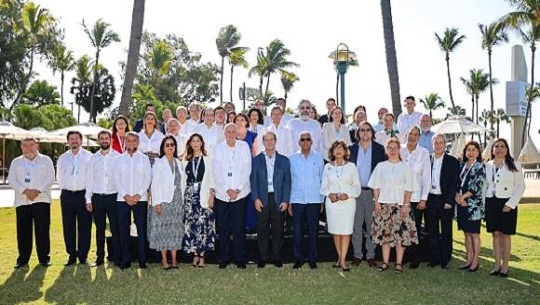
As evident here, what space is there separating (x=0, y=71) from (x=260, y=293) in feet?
129

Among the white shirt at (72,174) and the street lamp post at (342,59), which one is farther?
the street lamp post at (342,59)

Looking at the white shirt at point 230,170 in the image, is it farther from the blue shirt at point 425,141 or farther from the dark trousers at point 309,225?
the blue shirt at point 425,141

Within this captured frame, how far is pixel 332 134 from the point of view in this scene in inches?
381

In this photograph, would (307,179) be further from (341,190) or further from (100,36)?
(100,36)

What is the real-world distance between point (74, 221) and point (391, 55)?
8.49 meters

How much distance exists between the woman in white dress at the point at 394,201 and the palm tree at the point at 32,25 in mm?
36461

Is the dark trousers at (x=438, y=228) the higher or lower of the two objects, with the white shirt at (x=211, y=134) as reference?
lower

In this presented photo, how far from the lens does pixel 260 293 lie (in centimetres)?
696

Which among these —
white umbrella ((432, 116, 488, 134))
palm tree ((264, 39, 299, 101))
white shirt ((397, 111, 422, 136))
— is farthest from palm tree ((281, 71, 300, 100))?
white shirt ((397, 111, 422, 136))

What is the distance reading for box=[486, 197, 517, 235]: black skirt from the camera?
25.8ft

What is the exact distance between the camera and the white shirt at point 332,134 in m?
9.65

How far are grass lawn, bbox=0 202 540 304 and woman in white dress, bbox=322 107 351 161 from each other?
2151 millimetres

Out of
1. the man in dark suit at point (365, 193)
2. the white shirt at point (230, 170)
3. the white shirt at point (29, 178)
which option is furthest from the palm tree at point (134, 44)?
the man in dark suit at point (365, 193)

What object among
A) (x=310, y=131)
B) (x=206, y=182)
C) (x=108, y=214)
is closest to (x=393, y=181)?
(x=310, y=131)
